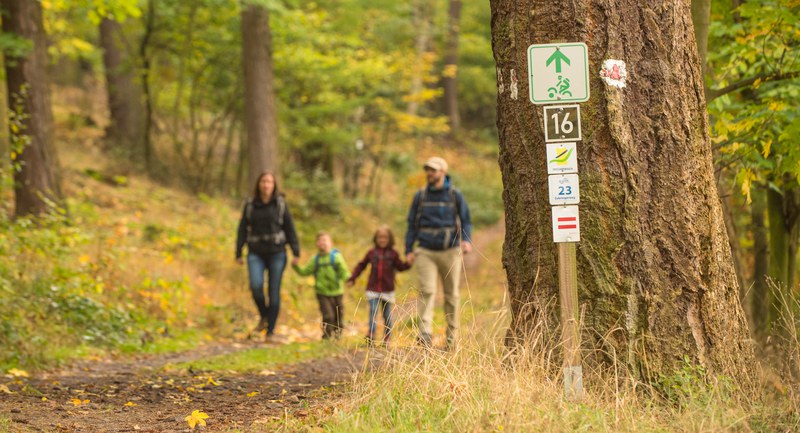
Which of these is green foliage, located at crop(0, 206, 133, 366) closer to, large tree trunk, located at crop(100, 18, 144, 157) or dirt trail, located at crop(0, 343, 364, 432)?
dirt trail, located at crop(0, 343, 364, 432)

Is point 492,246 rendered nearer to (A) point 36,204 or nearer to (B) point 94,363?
(A) point 36,204

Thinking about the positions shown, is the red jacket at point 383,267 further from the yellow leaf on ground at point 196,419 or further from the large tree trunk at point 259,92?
the large tree trunk at point 259,92

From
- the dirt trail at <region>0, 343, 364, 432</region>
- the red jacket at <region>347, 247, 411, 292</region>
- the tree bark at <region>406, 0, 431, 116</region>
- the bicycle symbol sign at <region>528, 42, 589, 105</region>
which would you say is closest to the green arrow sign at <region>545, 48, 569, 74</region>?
the bicycle symbol sign at <region>528, 42, 589, 105</region>

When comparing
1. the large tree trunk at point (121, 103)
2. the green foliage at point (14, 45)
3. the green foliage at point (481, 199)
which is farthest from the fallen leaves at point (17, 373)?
the green foliage at point (481, 199)

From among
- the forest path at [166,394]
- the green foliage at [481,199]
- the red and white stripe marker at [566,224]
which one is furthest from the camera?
the green foliage at [481,199]

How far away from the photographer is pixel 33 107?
1251cm

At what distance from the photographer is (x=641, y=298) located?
550 centimetres

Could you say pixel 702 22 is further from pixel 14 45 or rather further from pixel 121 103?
pixel 121 103

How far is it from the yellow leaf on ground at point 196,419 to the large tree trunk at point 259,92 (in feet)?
38.3

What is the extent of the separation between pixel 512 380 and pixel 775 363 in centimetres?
397

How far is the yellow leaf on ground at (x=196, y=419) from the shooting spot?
530cm

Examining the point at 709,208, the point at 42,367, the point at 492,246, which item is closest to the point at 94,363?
the point at 42,367

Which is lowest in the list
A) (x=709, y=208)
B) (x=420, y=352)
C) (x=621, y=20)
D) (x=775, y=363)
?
(x=775, y=363)

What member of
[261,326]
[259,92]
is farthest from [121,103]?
[261,326]
